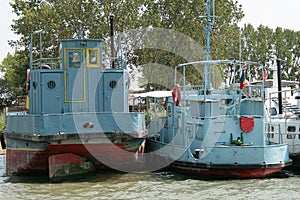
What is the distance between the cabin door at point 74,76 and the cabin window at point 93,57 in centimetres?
26

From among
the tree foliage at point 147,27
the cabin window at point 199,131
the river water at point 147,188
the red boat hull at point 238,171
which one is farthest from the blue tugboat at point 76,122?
the tree foliage at point 147,27

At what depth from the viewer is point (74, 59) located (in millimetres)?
19656

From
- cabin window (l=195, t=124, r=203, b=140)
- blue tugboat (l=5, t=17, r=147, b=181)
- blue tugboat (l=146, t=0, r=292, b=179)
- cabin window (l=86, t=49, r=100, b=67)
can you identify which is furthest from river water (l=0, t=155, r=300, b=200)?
cabin window (l=86, t=49, r=100, b=67)

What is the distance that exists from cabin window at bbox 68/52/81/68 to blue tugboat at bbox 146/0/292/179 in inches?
151

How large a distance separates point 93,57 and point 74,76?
103 cm

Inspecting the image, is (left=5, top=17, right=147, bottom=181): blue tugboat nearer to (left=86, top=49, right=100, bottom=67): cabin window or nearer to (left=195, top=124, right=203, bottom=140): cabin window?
(left=86, top=49, right=100, bottom=67): cabin window

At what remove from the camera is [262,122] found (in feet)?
65.9

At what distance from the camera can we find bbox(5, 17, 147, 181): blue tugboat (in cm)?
1809

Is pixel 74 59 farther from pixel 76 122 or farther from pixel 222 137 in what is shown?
pixel 222 137

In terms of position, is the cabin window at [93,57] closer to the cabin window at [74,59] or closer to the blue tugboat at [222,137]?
the cabin window at [74,59]

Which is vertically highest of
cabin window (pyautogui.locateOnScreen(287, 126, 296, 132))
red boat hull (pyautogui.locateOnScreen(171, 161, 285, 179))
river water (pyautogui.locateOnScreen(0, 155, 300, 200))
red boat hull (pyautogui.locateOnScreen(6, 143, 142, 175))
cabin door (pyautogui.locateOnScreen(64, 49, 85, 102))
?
cabin door (pyautogui.locateOnScreen(64, 49, 85, 102))

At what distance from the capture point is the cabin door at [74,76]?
19406mm

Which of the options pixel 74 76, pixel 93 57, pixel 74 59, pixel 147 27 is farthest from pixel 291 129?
pixel 147 27

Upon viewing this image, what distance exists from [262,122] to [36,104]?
870 cm
